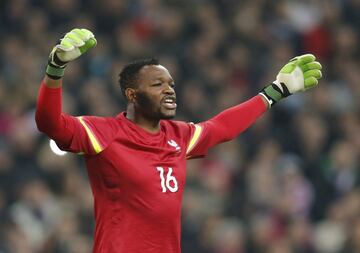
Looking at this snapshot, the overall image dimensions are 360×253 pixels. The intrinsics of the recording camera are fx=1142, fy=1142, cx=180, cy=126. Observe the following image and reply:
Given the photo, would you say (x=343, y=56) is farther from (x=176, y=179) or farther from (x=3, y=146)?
(x=176, y=179)

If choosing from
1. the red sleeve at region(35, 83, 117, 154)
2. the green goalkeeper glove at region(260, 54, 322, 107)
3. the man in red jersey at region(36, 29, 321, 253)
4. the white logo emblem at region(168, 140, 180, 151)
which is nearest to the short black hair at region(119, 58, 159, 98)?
the man in red jersey at region(36, 29, 321, 253)

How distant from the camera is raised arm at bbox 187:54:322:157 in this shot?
6.70m

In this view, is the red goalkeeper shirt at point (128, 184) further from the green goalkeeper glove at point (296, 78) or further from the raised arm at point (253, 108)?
the green goalkeeper glove at point (296, 78)

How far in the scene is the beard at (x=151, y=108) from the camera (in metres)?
6.26

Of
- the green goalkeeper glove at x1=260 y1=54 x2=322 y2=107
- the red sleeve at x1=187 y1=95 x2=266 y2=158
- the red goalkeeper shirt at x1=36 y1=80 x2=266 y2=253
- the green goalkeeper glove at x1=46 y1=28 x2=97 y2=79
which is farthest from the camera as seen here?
the green goalkeeper glove at x1=260 y1=54 x2=322 y2=107

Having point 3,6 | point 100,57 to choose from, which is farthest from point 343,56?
point 3,6

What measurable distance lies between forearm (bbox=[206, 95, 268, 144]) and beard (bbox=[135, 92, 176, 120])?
0.53 m

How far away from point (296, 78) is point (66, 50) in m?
1.75

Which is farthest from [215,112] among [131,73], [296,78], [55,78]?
[55,78]

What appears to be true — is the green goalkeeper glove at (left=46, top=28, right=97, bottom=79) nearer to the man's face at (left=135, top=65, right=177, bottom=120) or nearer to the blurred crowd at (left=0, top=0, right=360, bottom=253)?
the man's face at (left=135, top=65, right=177, bottom=120)

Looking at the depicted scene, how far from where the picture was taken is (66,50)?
566 centimetres

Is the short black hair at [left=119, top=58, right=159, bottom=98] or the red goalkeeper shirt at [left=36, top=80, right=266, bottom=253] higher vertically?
the short black hair at [left=119, top=58, right=159, bottom=98]

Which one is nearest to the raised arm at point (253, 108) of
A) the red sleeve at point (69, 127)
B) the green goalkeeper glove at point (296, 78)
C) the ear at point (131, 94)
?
the green goalkeeper glove at point (296, 78)

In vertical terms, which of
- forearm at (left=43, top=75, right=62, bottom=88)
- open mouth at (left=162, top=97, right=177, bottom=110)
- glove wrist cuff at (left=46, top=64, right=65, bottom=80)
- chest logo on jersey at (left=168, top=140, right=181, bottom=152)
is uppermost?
glove wrist cuff at (left=46, top=64, right=65, bottom=80)
